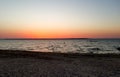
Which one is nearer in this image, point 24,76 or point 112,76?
point 24,76

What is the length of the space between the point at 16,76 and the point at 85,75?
19.1 ft

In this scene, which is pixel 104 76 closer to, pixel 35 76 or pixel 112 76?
pixel 112 76

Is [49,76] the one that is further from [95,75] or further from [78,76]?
[95,75]

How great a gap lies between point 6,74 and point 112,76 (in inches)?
355

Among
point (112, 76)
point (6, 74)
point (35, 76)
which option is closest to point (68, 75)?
point (35, 76)

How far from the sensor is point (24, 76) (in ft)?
46.9

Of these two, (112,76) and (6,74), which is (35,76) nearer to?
(6,74)

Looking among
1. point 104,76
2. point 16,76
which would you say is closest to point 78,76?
point 104,76

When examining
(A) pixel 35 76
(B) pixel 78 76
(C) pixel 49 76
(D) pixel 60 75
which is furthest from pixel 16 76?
(B) pixel 78 76

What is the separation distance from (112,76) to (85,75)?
2.32 metres

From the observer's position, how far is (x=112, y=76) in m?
15.2

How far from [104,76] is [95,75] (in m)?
0.77

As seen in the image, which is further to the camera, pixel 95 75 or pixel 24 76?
pixel 95 75

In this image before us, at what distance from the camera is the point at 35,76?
14.5m
